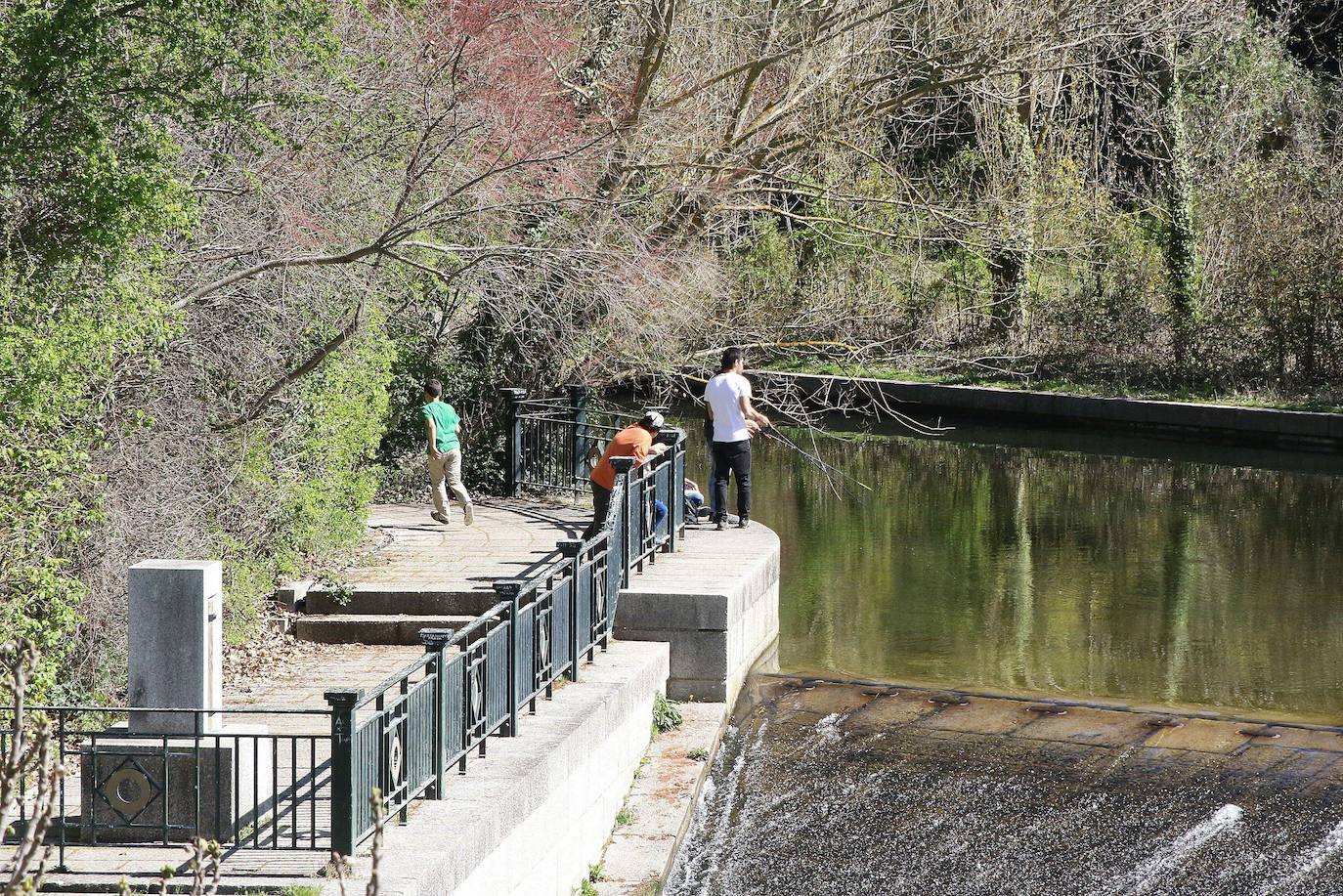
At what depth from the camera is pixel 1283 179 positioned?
3238 centimetres

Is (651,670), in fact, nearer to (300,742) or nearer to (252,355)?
(300,742)

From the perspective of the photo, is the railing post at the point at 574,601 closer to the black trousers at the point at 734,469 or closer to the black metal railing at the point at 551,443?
the black trousers at the point at 734,469

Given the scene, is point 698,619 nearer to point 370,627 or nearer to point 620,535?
point 620,535

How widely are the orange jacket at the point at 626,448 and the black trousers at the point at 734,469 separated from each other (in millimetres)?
1108

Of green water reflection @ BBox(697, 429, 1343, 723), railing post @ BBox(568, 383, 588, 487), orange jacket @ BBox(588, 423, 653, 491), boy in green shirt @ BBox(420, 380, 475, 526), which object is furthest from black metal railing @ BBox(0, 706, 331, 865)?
railing post @ BBox(568, 383, 588, 487)

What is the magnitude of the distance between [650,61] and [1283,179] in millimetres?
20025

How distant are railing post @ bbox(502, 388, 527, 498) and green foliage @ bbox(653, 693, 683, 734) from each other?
6267 mm

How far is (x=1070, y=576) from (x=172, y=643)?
12.8m

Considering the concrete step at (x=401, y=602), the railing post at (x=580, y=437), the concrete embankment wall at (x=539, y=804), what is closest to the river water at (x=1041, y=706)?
the concrete embankment wall at (x=539, y=804)

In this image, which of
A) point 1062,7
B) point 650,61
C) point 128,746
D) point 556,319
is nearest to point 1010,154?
point 1062,7

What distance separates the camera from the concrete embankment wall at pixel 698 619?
11891mm

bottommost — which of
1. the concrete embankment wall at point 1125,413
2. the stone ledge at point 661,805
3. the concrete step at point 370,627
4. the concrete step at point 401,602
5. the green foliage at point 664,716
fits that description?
the stone ledge at point 661,805

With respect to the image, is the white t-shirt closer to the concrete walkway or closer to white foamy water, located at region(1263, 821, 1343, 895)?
the concrete walkway

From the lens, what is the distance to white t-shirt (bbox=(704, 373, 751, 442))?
1402cm
